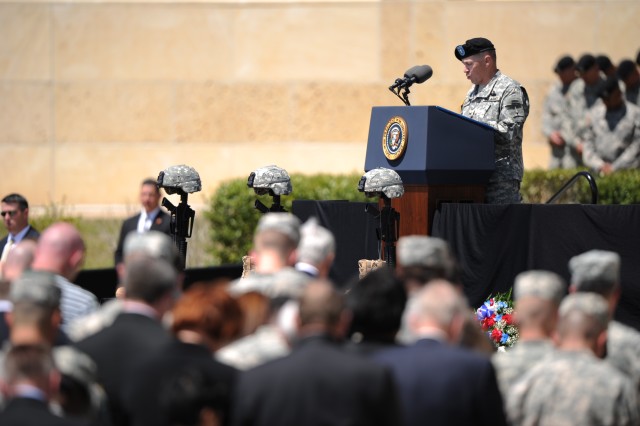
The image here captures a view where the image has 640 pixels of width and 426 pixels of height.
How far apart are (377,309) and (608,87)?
1081 cm

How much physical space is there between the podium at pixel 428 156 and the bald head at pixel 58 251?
180 inches

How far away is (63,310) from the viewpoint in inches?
278

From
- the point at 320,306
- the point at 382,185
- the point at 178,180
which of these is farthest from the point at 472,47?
the point at 320,306

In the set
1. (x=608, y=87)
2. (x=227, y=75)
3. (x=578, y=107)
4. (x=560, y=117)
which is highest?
(x=227, y=75)

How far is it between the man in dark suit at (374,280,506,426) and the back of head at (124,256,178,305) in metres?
1.02

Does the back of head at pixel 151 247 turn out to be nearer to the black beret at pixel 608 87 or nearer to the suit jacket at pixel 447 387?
the suit jacket at pixel 447 387

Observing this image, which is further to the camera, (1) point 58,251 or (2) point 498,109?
(2) point 498,109

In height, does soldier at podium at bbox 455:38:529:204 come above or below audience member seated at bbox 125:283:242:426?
above

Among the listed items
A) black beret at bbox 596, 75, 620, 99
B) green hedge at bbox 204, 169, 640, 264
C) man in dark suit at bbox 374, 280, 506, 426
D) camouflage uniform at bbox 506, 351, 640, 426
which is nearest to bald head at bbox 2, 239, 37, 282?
man in dark suit at bbox 374, 280, 506, 426

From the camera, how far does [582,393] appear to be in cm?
550

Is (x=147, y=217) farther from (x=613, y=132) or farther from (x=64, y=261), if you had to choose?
(x=64, y=261)

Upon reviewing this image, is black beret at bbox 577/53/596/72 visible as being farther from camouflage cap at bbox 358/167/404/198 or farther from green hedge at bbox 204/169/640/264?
camouflage cap at bbox 358/167/404/198

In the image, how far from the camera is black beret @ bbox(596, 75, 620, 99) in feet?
52.2

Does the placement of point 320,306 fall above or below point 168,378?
above
